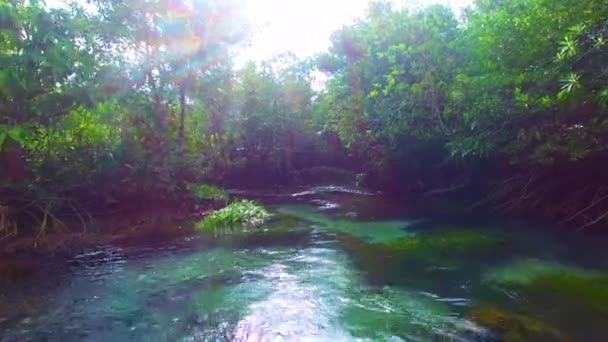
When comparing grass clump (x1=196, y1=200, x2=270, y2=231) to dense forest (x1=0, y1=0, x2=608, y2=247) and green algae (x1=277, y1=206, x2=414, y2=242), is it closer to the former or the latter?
green algae (x1=277, y1=206, x2=414, y2=242)

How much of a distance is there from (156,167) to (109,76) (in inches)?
151

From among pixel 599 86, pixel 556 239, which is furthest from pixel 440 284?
pixel 599 86

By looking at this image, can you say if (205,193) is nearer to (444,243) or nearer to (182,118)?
(182,118)

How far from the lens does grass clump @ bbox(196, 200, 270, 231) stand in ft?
50.1

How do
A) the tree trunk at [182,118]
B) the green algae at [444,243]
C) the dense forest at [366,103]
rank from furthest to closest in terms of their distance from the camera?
1. the tree trunk at [182,118]
2. the dense forest at [366,103]
3. the green algae at [444,243]

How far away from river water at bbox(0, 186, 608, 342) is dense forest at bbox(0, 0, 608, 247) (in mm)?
2650

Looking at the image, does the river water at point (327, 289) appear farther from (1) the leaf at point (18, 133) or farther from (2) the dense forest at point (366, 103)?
(1) the leaf at point (18, 133)

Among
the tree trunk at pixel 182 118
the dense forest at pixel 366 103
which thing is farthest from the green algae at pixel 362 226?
the tree trunk at pixel 182 118

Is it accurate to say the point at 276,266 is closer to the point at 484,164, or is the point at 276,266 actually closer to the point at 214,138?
the point at 484,164

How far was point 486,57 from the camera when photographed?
13.0 metres

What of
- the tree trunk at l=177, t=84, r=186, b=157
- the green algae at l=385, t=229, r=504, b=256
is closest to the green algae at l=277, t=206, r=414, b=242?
the green algae at l=385, t=229, r=504, b=256

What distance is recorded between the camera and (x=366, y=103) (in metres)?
21.7

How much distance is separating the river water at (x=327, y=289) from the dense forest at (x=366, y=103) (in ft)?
8.70

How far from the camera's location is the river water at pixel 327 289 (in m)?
6.59
